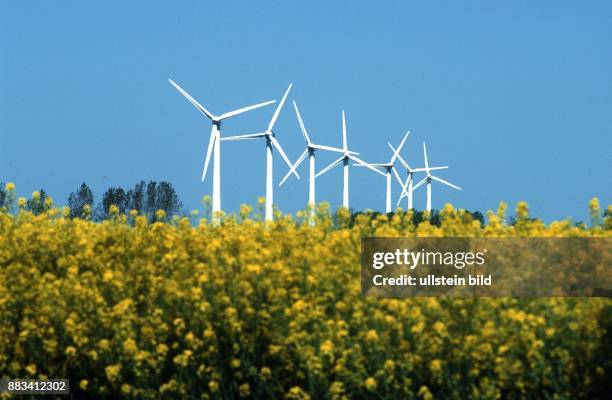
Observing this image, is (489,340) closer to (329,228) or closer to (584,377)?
(584,377)

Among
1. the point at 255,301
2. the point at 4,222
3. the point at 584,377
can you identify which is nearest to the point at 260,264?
the point at 255,301

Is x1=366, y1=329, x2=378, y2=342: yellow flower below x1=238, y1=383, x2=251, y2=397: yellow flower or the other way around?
the other way around

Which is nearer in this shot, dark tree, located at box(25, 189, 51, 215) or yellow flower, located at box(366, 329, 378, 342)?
yellow flower, located at box(366, 329, 378, 342)

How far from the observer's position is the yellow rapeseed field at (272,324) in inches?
334

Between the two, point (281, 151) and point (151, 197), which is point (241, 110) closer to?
point (281, 151)

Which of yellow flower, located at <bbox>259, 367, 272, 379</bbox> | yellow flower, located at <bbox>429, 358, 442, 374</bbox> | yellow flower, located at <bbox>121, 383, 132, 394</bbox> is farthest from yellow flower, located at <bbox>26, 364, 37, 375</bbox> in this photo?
yellow flower, located at <bbox>429, 358, 442, 374</bbox>

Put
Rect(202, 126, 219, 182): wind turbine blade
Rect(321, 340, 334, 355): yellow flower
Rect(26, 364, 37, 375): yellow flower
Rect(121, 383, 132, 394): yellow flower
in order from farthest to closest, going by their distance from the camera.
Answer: Rect(202, 126, 219, 182): wind turbine blade
Rect(26, 364, 37, 375): yellow flower
Rect(121, 383, 132, 394): yellow flower
Rect(321, 340, 334, 355): yellow flower

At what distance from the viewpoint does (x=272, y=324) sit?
8.77 meters

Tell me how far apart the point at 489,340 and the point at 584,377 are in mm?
963

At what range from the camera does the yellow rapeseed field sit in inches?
334

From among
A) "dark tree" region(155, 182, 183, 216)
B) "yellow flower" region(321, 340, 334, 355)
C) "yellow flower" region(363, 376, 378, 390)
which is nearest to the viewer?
"yellow flower" region(363, 376, 378, 390)

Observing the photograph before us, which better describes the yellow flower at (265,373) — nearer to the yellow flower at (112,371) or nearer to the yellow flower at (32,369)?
the yellow flower at (112,371)

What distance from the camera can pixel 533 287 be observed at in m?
8.99

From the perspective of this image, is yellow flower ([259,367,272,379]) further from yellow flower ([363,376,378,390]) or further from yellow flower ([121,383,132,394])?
yellow flower ([121,383,132,394])
